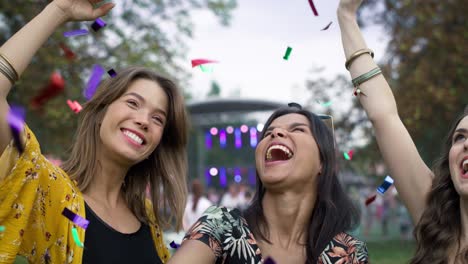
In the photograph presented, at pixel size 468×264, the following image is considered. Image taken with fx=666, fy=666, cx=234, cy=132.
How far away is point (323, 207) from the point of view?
11.6ft

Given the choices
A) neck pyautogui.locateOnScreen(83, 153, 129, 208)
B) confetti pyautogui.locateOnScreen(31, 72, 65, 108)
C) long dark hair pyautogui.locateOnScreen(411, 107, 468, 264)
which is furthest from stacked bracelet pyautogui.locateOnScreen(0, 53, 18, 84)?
long dark hair pyautogui.locateOnScreen(411, 107, 468, 264)

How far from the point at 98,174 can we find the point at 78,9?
100cm

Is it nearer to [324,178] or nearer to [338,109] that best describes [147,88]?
[324,178]

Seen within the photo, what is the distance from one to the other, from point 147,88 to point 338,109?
1643 centimetres

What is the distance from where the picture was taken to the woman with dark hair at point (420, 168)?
10.00 feet

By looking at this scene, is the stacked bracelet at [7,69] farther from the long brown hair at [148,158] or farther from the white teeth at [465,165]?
the white teeth at [465,165]

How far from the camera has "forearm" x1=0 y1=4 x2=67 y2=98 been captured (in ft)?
9.43

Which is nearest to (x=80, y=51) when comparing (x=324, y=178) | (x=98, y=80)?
(x=98, y=80)

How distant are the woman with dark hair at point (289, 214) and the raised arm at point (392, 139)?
1.11 ft

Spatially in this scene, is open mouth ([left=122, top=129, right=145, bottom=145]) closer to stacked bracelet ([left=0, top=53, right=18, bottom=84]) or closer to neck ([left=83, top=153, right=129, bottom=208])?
neck ([left=83, top=153, right=129, bottom=208])

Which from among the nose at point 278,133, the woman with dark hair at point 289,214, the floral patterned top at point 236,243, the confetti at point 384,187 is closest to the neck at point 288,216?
the woman with dark hair at point 289,214

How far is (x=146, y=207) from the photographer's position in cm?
402

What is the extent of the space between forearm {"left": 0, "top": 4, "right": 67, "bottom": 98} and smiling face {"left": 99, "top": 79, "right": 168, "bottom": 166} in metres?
0.71

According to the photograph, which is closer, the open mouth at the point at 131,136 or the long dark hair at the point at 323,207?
the long dark hair at the point at 323,207
